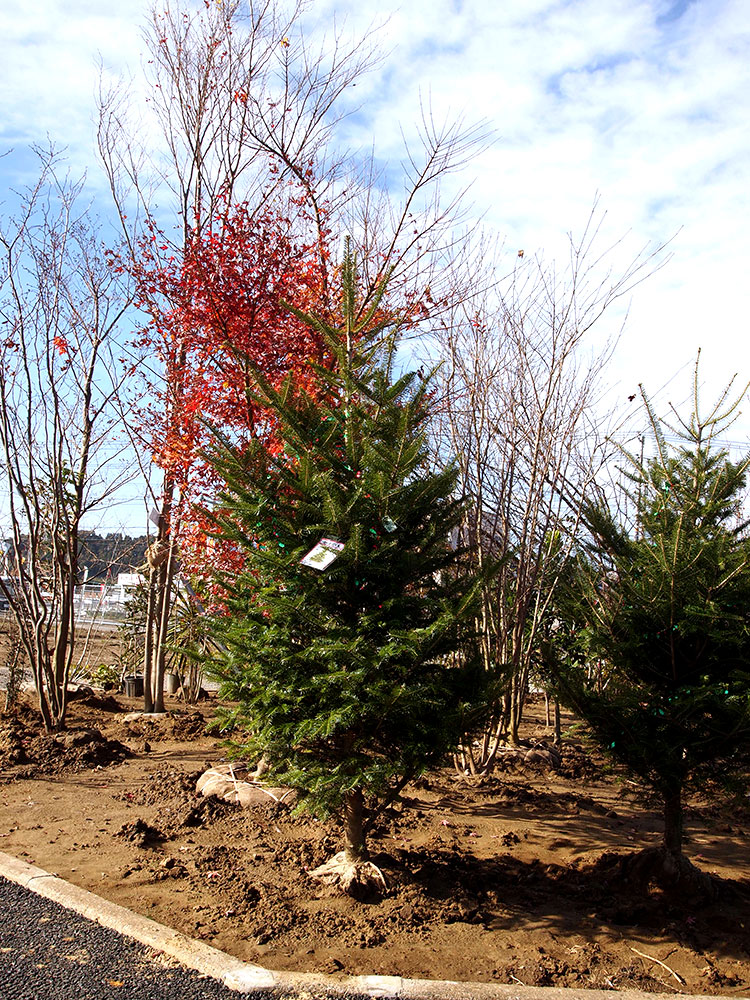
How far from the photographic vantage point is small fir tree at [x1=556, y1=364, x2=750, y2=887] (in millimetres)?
3980

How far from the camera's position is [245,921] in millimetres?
3633

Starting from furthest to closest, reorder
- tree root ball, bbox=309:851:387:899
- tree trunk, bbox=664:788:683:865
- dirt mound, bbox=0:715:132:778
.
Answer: dirt mound, bbox=0:715:132:778 → tree trunk, bbox=664:788:683:865 → tree root ball, bbox=309:851:387:899

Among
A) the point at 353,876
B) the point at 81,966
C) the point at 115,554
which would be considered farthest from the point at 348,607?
the point at 115,554

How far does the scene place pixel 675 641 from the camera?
13.9 ft

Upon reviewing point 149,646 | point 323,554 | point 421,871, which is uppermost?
point 323,554

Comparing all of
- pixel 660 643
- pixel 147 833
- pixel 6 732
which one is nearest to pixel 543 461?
pixel 660 643

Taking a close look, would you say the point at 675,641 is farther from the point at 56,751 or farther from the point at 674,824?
the point at 56,751

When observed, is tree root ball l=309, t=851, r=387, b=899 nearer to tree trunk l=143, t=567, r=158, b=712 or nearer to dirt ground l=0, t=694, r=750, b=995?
dirt ground l=0, t=694, r=750, b=995

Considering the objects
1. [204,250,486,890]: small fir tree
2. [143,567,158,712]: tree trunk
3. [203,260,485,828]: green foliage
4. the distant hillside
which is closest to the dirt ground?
→ [204,250,486,890]: small fir tree

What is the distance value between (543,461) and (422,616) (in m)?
3.10

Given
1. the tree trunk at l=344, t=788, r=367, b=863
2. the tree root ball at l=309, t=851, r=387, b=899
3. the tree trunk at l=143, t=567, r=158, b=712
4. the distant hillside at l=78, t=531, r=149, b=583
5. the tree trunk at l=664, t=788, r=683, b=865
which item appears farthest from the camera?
the distant hillside at l=78, t=531, r=149, b=583

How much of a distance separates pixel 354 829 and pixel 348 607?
1.17 meters

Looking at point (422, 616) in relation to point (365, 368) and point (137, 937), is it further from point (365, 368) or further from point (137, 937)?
point (137, 937)

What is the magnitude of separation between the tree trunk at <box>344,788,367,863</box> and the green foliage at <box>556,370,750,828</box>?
1244 millimetres
